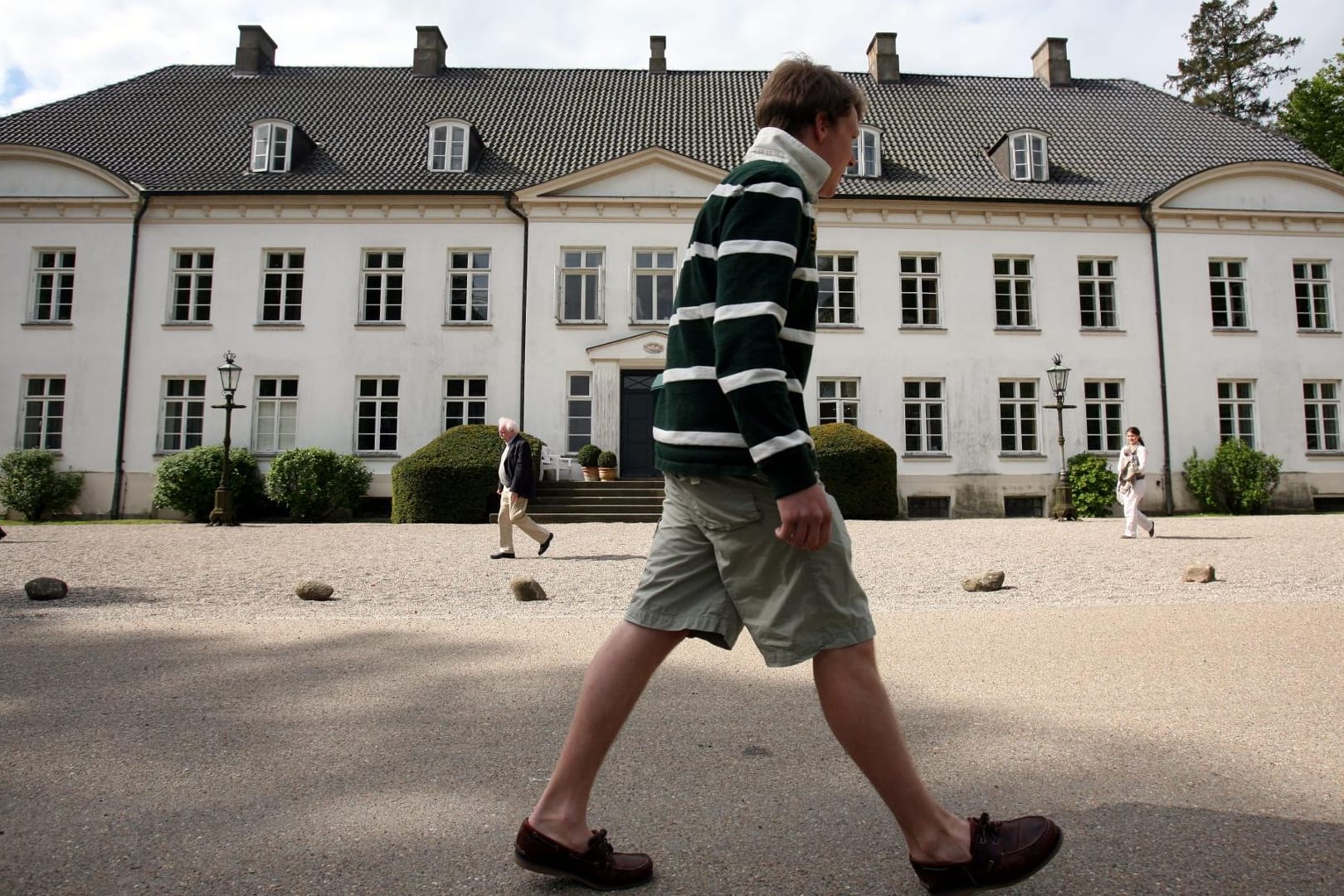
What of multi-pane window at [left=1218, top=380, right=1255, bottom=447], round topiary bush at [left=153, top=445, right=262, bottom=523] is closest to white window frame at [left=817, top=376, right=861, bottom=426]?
multi-pane window at [left=1218, top=380, right=1255, bottom=447]

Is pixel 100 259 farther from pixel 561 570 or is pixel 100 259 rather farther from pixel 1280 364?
pixel 1280 364

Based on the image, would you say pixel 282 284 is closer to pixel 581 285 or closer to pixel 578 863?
pixel 581 285

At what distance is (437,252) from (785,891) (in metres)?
22.3

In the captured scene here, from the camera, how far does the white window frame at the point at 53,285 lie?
22.4m

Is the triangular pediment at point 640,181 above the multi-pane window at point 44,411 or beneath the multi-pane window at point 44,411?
above

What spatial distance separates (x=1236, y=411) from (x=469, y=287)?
20464 mm

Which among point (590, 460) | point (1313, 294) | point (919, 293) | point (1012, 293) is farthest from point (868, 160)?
point (1313, 294)

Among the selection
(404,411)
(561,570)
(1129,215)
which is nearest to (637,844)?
(561,570)

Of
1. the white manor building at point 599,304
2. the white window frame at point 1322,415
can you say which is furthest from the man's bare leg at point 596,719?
the white window frame at point 1322,415

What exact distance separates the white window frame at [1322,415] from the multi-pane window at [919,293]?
33.2 feet

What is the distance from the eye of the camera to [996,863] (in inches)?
79.3

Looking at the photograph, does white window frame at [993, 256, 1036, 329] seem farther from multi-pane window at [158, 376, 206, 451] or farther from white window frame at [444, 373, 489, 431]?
multi-pane window at [158, 376, 206, 451]

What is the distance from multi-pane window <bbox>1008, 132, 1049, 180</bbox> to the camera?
23.8 m

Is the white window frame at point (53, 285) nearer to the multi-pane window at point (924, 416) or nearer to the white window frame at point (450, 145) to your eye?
the white window frame at point (450, 145)
